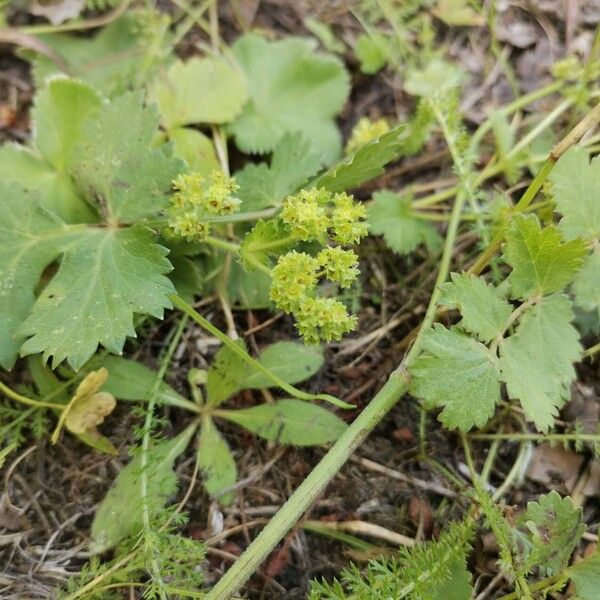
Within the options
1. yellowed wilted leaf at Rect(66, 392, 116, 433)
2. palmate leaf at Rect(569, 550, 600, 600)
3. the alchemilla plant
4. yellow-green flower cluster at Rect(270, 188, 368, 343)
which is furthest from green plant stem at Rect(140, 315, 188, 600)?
palmate leaf at Rect(569, 550, 600, 600)

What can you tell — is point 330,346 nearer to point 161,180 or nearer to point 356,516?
point 356,516

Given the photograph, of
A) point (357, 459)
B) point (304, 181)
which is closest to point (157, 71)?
point (304, 181)

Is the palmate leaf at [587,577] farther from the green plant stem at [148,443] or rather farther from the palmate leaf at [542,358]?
the green plant stem at [148,443]

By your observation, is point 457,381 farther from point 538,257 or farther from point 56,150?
point 56,150

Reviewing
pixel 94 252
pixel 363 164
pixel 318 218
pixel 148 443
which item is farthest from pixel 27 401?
pixel 363 164

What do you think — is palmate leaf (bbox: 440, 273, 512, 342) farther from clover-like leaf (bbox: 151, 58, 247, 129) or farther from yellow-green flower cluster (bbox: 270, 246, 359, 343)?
clover-like leaf (bbox: 151, 58, 247, 129)
